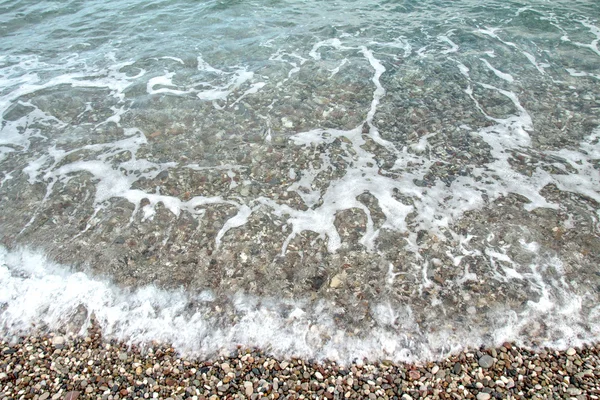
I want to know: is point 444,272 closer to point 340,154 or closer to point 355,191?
point 355,191

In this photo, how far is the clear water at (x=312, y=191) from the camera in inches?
200

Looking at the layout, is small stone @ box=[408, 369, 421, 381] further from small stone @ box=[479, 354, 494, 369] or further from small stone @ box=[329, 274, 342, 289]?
small stone @ box=[329, 274, 342, 289]

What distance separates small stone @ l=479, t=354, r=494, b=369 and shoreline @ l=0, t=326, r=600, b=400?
0.03 feet

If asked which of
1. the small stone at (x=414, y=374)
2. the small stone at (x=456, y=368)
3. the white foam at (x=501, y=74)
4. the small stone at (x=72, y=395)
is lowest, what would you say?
the small stone at (x=414, y=374)

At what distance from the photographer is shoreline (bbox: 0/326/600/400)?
4109mm

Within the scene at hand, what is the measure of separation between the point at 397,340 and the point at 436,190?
3111 mm

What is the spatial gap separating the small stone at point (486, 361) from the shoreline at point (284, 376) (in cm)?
→ 1

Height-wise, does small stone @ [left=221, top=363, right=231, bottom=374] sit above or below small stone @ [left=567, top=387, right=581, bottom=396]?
below

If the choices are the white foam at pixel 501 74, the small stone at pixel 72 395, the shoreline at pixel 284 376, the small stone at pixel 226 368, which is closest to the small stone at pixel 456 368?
the shoreline at pixel 284 376

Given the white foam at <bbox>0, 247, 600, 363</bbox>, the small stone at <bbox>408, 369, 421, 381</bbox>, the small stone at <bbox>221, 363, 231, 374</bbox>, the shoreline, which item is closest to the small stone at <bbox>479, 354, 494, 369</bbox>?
the shoreline

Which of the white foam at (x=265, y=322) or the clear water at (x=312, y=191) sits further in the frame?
the clear water at (x=312, y=191)

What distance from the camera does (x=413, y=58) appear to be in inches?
450

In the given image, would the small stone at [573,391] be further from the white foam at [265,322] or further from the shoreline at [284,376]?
the white foam at [265,322]

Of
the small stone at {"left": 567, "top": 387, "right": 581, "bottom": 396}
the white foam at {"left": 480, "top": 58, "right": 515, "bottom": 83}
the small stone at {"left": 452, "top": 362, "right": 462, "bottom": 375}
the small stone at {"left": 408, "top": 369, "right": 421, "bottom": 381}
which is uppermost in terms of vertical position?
the white foam at {"left": 480, "top": 58, "right": 515, "bottom": 83}
